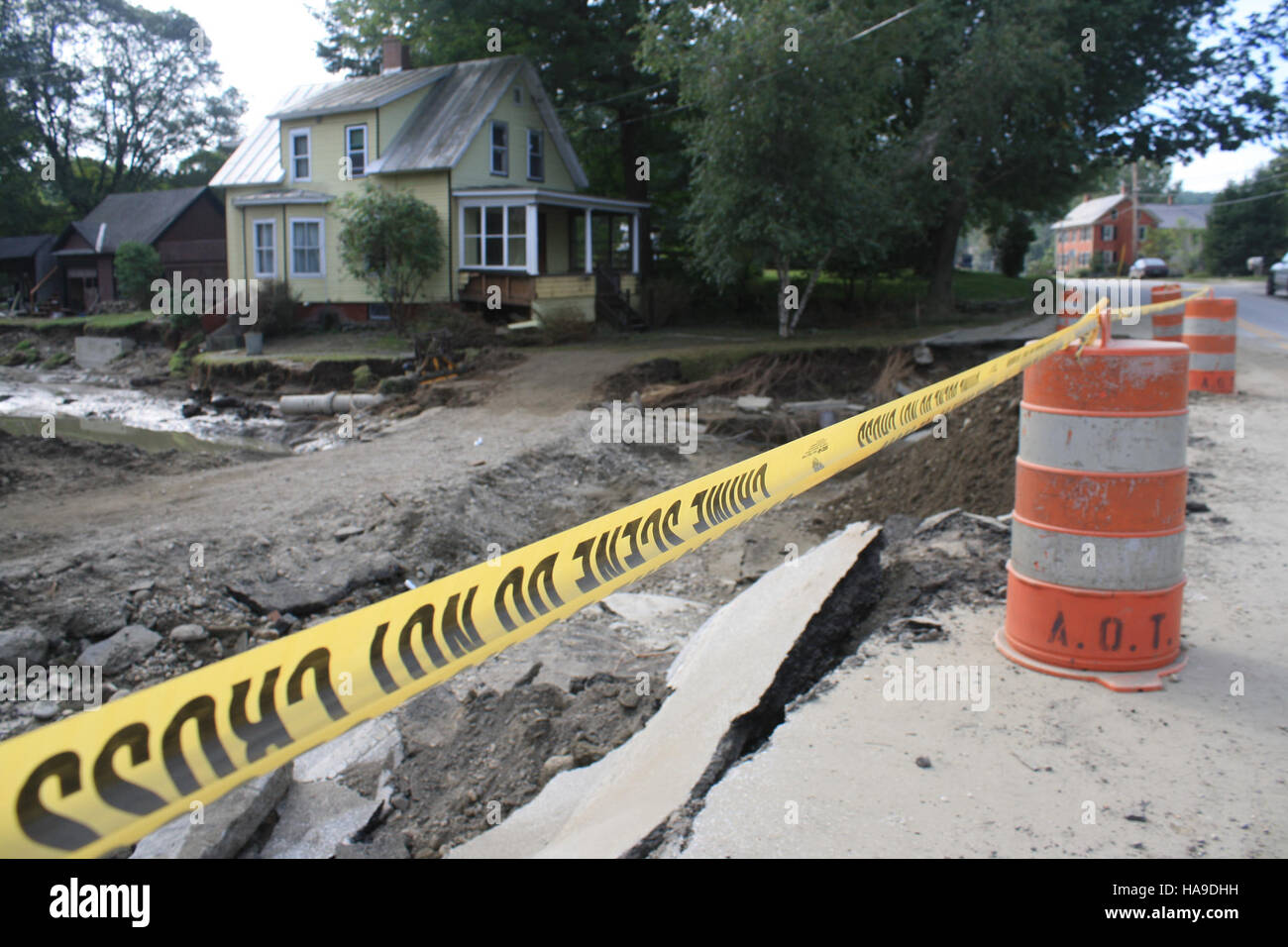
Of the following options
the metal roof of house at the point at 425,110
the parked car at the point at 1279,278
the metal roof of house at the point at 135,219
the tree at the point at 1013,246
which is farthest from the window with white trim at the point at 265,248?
the parked car at the point at 1279,278

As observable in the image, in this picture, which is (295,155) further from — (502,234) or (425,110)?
(502,234)

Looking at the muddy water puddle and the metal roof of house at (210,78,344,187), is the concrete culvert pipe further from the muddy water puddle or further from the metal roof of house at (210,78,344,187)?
the metal roof of house at (210,78,344,187)

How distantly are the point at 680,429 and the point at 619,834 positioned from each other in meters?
11.7

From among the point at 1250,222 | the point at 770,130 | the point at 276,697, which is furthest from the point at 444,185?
the point at 1250,222

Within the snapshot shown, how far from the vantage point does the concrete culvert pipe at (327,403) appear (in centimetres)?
1911

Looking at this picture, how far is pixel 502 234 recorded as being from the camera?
2714 centimetres

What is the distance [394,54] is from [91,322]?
13842mm

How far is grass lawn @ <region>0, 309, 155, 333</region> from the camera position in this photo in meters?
32.5

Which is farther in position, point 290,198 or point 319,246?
point 319,246

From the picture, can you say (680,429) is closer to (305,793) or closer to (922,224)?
(305,793)

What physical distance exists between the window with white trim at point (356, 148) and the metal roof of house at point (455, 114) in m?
0.81

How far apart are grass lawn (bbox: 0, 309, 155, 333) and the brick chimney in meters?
11.4

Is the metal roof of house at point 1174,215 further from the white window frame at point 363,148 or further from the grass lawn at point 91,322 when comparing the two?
the grass lawn at point 91,322

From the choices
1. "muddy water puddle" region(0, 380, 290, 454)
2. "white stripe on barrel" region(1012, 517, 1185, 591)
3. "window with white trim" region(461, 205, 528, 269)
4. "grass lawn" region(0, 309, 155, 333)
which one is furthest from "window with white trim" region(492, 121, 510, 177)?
"white stripe on barrel" region(1012, 517, 1185, 591)
